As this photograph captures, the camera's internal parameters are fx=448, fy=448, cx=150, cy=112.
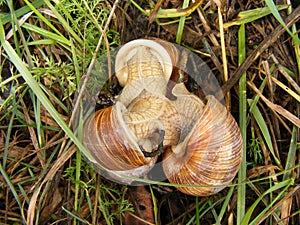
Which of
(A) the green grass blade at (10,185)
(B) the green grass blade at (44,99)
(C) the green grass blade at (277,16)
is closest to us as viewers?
(B) the green grass blade at (44,99)

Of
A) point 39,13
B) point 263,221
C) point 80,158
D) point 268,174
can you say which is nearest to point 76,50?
point 39,13

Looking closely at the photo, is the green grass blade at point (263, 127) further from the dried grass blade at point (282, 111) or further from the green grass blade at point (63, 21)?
the green grass blade at point (63, 21)

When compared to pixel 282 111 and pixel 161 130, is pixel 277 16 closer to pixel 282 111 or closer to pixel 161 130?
pixel 282 111

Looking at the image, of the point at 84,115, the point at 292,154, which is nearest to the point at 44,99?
the point at 84,115

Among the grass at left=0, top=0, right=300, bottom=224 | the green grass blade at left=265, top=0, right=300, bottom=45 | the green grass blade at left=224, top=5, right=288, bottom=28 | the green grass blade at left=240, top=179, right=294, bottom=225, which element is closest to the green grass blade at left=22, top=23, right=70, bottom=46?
the grass at left=0, top=0, right=300, bottom=224

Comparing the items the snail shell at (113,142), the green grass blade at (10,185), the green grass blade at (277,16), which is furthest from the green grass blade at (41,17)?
the green grass blade at (277,16)

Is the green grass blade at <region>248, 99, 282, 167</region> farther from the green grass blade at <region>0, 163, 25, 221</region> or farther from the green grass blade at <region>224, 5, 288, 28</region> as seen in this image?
the green grass blade at <region>0, 163, 25, 221</region>

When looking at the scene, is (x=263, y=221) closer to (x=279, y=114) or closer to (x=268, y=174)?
(x=268, y=174)
